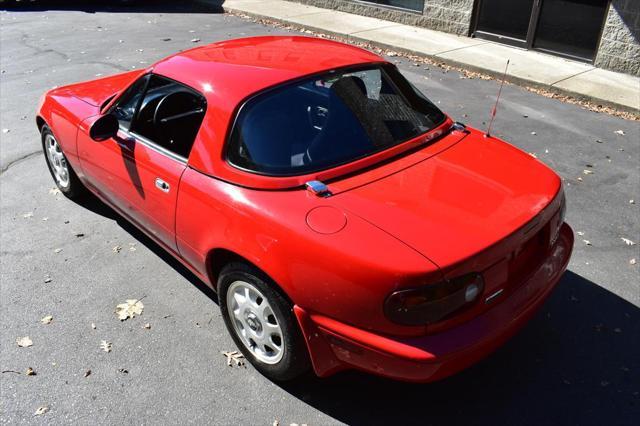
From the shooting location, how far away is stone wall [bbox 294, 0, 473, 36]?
11.0 m

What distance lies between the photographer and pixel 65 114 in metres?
4.64

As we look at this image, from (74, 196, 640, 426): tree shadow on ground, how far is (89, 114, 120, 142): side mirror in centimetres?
212

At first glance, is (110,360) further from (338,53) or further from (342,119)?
(338,53)

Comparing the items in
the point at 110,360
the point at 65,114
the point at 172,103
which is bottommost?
the point at 110,360

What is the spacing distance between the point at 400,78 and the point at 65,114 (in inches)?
113

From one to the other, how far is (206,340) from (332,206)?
1415 millimetres

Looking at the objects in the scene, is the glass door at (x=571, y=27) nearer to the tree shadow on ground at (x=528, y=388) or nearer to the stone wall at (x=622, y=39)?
the stone wall at (x=622, y=39)

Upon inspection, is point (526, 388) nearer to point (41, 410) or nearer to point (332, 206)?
point (332, 206)

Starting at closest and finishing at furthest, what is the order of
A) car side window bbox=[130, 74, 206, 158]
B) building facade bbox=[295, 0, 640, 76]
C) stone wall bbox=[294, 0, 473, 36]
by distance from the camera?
1. car side window bbox=[130, 74, 206, 158]
2. building facade bbox=[295, 0, 640, 76]
3. stone wall bbox=[294, 0, 473, 36]

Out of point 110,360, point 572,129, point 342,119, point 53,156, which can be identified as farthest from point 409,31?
point 110,360

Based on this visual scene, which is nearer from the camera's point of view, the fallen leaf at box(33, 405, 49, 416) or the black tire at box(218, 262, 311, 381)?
the black tire at box(218, 262, 311, 381)

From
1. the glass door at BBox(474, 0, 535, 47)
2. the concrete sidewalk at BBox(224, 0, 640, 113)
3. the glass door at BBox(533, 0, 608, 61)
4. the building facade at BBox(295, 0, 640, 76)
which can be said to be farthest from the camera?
the glass door at BBox(474, 0, 535, 47)

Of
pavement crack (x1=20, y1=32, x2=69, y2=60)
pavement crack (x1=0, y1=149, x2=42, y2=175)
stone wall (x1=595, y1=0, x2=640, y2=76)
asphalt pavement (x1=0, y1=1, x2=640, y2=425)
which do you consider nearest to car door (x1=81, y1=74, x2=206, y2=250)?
asphalt pavement (x1=0, y1=1, x2=640, y2=425)

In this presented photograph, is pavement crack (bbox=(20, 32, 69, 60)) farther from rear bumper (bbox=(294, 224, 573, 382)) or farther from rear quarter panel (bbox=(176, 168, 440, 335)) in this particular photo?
rear bumper (bbox=(294, 224, 573, 382))
